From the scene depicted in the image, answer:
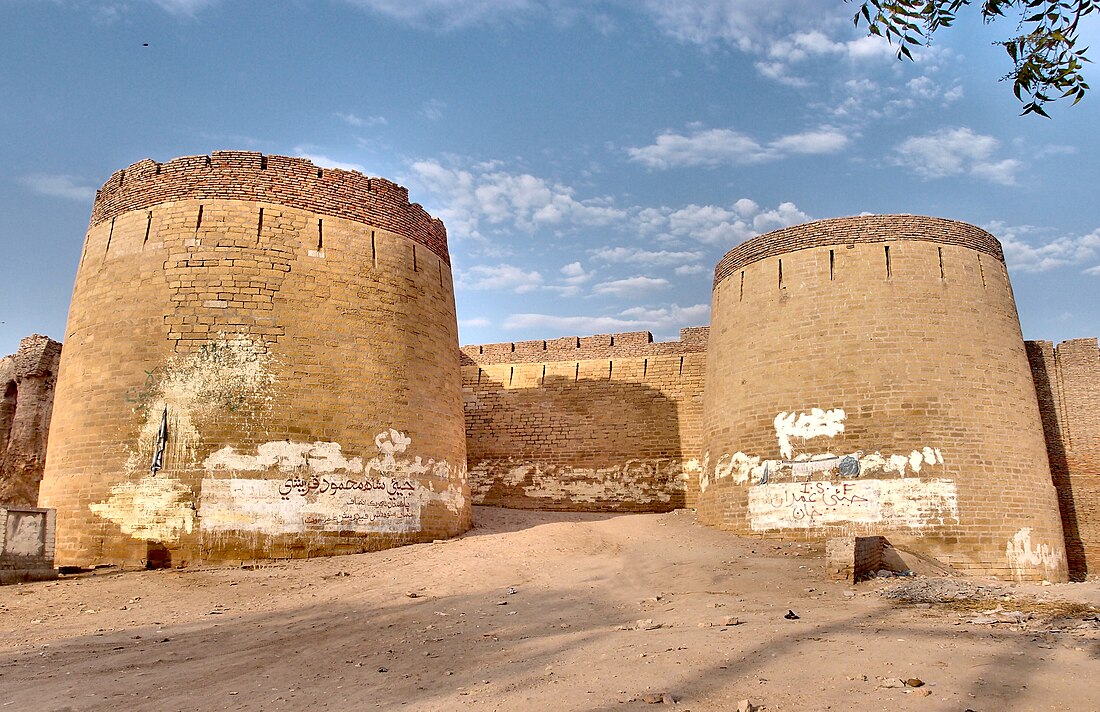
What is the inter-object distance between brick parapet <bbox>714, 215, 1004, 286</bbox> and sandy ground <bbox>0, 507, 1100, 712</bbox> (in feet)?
17.9

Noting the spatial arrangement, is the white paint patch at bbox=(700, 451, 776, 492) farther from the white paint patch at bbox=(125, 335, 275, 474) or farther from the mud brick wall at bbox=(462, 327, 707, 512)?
the white paint patch at bbox=(125, 335, 275, 474)

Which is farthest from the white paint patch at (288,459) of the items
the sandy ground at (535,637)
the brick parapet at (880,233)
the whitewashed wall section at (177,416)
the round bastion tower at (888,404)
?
the brick parapet at (880,233)

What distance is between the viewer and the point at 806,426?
13.3 metres

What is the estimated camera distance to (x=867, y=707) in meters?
5.05

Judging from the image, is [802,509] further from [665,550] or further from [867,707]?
[867,707]

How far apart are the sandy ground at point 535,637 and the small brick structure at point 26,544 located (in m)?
0.27

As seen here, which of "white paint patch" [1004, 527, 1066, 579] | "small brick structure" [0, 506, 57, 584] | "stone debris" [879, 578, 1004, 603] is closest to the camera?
"stone debris" [879, 578, 1004, 603]

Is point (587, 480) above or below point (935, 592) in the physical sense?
above

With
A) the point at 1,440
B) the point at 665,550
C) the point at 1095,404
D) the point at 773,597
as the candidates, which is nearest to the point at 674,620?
the point at 773,597

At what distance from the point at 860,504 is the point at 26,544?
37.7 ft

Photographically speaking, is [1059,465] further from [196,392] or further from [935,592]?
[196,392]

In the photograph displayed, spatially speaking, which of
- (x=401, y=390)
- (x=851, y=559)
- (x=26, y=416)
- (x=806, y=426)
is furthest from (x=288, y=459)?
(x=26, y=416)

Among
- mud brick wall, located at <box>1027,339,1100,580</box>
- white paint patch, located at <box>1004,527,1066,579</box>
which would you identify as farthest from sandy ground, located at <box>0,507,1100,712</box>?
mud brick wall, located at <box>1027,339,1100,580</box>

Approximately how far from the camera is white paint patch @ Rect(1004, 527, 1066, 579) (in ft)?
40.5
